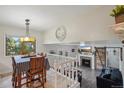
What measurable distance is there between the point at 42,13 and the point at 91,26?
1339 mm

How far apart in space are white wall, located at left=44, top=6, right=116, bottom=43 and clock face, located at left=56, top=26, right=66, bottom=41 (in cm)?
14

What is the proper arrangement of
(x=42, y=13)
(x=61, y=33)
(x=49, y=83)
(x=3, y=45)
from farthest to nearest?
(x=3, y=45)
(x=61, y=33)
(x=49, y=83)
(x=42, y=13)

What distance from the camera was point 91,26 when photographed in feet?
9.98

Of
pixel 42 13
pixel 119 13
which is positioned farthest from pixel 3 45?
pixel 119 13

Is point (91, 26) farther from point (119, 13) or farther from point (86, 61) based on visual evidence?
point (86, 61)

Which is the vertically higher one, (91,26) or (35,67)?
(91,26)

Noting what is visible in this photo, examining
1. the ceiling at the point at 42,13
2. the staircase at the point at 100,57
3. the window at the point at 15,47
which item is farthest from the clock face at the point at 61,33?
the staircase at the point at 100,57

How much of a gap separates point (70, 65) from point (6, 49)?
253 centimetres

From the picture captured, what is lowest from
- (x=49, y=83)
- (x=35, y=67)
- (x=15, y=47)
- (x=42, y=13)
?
(x=49, y=83)

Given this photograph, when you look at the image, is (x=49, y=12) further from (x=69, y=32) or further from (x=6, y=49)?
(x=6, y=49)

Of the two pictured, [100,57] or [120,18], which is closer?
[120,18]

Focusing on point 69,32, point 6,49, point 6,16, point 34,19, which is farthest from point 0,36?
point 69,32

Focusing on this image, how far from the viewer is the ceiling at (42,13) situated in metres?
3.11
